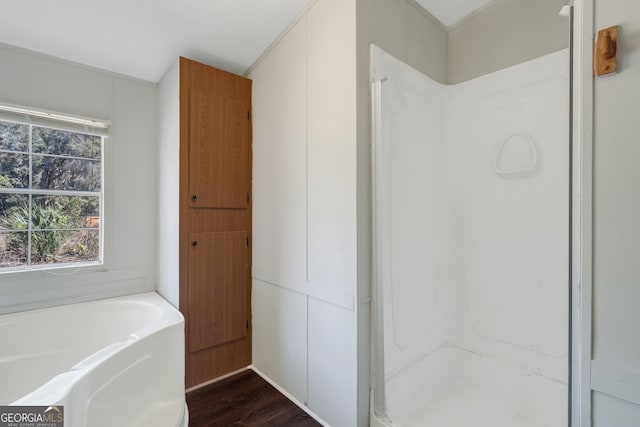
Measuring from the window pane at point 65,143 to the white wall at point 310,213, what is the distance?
1.37 meters

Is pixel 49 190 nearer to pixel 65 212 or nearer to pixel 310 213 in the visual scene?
pixel 65 212

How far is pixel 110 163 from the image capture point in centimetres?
240

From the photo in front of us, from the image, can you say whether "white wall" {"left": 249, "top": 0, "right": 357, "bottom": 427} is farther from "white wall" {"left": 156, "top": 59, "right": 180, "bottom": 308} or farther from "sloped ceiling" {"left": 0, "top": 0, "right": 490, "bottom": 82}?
"white wall" {"left": 156, "top": 59, "right": 180, "bottom": 308}

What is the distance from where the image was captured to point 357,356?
1473mm

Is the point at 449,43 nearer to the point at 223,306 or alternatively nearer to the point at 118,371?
the point at 223,306

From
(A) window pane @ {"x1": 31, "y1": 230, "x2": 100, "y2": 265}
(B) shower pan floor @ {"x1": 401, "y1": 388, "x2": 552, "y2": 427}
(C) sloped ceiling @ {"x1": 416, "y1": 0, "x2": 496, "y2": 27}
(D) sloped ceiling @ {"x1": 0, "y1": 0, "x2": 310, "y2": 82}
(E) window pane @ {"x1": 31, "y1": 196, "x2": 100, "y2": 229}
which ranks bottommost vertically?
(B) shower pan floor @ {"x1": 401, "y1": 388, "x2": 552, "y2": 427}

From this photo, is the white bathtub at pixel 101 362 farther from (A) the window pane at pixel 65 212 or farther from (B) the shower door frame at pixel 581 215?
(B) the shower door frame at pixel 581 215

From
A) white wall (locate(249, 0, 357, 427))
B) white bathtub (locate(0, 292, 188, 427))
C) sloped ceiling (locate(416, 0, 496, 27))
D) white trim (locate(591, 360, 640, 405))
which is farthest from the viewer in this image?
sloped ceiling (locate(416, 0, 496, 27))

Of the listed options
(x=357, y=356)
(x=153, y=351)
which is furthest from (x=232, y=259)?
(x=357, y=356)

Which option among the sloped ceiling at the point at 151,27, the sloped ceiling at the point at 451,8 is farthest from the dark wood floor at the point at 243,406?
the sloped ceiling at the point at 451,8

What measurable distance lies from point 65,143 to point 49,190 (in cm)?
39

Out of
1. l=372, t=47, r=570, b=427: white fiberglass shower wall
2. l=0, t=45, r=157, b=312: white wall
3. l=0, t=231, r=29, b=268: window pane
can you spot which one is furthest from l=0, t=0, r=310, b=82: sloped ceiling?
l=0, t=231, r=29, b=268: window pane

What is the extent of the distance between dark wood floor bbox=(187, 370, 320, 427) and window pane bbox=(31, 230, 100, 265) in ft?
4.71

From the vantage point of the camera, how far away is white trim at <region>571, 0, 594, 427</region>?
908mm
